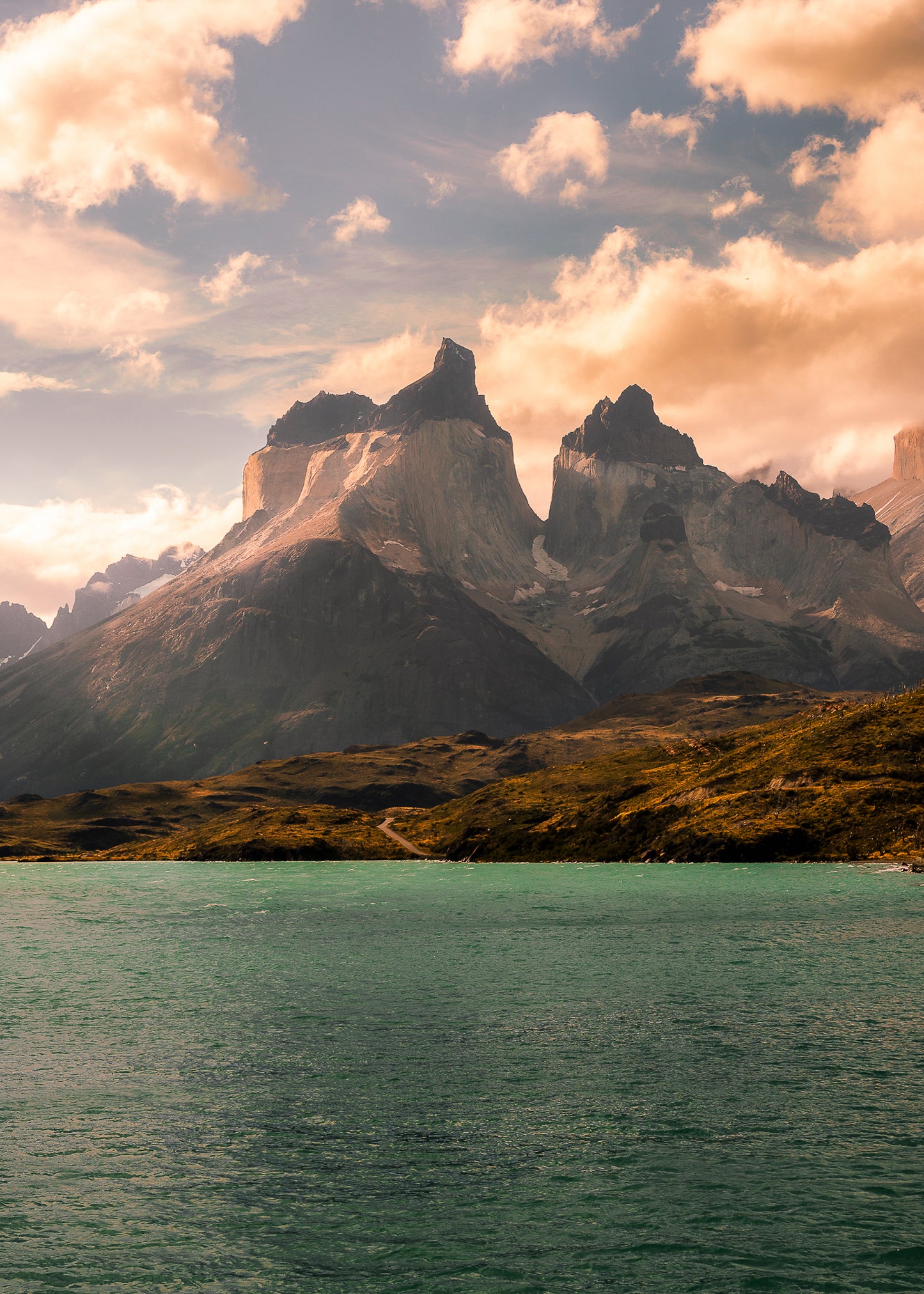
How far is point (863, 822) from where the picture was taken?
189 m

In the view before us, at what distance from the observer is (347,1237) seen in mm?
31922

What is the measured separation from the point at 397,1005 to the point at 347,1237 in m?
35.9

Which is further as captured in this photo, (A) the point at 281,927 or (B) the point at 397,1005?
(A) the point at 281,927

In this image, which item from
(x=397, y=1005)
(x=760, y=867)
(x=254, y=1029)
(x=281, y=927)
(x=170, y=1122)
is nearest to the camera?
(x=170, y=1122)

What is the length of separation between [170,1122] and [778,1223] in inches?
994

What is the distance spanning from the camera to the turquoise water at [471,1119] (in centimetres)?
3042

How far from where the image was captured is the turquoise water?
3042cm

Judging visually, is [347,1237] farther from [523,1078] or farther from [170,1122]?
[523,1078]

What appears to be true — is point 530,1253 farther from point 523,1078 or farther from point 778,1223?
point 523,1078

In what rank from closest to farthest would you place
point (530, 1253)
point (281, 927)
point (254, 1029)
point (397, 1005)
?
point (530, 1253) → point (254, 1029) → point (397, 1005) → point (281, 927)

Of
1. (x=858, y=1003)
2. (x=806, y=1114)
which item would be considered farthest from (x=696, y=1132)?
(x=858, y=1003)

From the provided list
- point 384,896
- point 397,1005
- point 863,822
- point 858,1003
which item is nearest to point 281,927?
point 384,896

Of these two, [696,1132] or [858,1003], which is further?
[858,1003]

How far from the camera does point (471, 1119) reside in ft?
142
